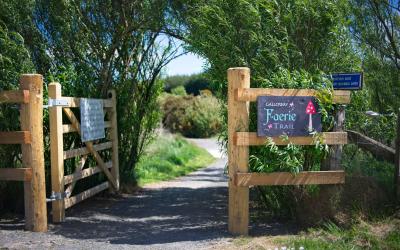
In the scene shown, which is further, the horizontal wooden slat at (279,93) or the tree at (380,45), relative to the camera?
the tree at (380,45)

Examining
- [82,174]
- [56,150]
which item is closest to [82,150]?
[82,174]

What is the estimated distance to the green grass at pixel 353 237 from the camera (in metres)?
5.56

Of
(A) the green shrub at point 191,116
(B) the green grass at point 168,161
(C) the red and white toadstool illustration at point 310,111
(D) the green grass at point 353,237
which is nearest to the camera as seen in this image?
(D) the green grass at point 353,237

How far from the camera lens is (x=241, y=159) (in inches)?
243

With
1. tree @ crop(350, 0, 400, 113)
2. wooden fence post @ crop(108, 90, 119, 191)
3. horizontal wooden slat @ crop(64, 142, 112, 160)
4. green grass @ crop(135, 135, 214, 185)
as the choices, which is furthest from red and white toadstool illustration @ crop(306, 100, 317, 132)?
green grass @ crop(135, 135, 214, 185)

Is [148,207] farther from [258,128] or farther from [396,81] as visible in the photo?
[396,81]

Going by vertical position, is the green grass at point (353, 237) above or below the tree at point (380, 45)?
below

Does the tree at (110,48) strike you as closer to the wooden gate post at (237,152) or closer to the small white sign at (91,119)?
the small white sign at (91,119)

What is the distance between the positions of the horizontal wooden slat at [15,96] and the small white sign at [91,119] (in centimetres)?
147

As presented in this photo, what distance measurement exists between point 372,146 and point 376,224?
131cm

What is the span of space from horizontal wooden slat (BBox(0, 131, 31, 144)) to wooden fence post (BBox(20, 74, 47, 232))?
56 millimetres

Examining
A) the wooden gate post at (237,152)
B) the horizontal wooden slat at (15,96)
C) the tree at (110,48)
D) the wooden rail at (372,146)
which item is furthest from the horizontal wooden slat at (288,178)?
the tree at (110,48)

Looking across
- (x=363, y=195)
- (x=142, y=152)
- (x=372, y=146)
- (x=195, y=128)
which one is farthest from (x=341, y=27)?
(x=195, y=128)

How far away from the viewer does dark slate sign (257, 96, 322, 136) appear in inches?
242
